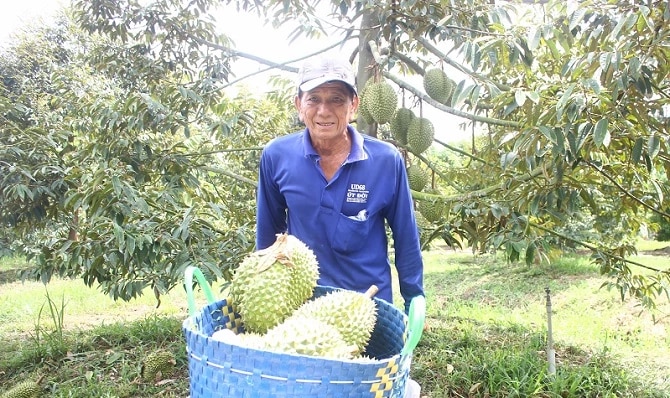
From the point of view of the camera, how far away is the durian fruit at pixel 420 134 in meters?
2.54

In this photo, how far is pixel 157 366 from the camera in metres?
3.34

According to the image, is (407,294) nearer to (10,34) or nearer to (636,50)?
(636,50)

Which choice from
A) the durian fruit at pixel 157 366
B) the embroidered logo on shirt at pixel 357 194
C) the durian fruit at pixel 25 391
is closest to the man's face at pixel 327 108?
the embroidered logo on shirt at pixel 357 194

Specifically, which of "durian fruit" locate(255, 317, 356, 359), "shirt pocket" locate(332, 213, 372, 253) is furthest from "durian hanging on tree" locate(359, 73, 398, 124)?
"durian fruit" locate(255, 317, 356, 359)

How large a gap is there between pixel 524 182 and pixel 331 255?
1242 millimetres

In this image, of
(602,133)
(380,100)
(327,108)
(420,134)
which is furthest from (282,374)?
(420,134)

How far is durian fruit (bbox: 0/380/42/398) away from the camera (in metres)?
3.00

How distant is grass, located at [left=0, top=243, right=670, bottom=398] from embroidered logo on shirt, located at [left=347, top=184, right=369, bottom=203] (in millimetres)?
1816

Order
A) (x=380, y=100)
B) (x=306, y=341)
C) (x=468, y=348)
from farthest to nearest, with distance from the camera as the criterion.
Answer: (x=468, y=348) → (x=380, y=100) → (x=306, y=341)

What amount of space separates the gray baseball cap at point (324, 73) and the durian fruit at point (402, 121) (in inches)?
42.2

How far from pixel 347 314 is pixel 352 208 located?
522mm

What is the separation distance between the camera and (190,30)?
3635 millimetres

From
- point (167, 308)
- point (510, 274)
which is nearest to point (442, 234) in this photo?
point (167, 308)

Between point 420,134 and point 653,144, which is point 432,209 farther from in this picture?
point 653,144
